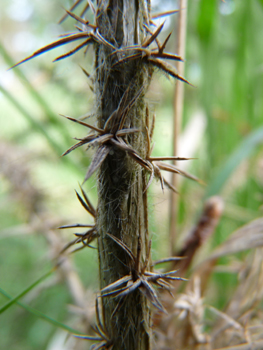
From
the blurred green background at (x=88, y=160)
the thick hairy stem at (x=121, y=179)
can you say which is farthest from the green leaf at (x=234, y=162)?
the thick hairy stem at (x=121, y=179)

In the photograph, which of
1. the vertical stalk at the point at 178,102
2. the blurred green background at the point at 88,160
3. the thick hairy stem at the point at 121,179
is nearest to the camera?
the thick hairy stem at the point at 121,179

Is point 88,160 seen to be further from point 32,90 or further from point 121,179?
point 121,179

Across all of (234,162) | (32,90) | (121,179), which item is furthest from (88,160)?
(121,179)

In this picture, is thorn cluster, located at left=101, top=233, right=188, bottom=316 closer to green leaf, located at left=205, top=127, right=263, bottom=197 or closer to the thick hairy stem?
the thick hairy stem

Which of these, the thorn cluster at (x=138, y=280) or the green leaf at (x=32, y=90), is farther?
the green leaf at (x=32, y=90)

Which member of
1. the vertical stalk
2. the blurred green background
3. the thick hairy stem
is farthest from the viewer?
the blurred green background

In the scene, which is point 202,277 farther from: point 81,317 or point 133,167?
point 133,167

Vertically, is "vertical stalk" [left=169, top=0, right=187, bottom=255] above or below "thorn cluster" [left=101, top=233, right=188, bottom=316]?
above

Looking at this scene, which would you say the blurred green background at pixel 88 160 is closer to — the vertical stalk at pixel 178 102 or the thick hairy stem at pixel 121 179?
the vertical stalk at pixel 178 102

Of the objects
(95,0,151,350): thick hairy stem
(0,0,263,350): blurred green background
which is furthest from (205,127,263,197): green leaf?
(95,0,151,350): thick hairy stem

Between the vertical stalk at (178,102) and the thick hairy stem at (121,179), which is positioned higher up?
the vertical stalk at (178,102)
